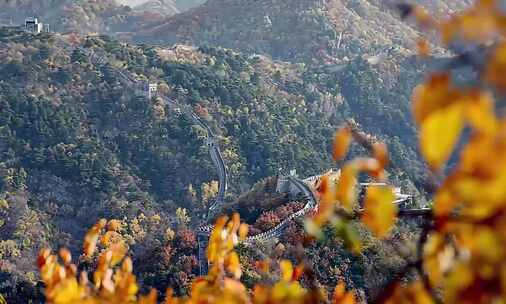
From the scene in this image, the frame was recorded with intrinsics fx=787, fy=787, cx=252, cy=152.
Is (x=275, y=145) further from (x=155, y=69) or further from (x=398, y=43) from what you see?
(x=398, y=43)

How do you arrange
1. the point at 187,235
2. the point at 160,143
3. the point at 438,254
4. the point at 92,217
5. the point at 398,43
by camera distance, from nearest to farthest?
the point at 438,254 < the point at 187,235 < the point at 92,217 < the point at 160,143 < the point at 398,43

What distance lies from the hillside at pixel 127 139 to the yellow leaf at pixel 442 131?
2754 cm

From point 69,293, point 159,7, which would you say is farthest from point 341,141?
point 159,7

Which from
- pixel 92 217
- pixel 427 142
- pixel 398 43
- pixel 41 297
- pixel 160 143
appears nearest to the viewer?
pixel 427 142

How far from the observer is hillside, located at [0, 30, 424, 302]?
1379 inches

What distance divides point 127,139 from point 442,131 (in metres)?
40.6

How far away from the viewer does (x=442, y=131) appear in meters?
1.12

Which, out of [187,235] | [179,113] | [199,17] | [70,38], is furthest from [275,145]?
[199,17]

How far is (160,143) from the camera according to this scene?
4125 centimetres

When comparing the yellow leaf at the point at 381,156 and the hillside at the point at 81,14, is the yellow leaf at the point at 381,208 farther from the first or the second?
the hillside at the point at 81,14

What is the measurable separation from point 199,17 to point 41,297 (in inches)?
2779

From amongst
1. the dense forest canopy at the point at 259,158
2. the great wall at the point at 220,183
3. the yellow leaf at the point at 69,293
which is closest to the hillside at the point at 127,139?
the dense forest canopy at the point at 259,158

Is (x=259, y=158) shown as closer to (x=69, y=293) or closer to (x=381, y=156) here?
(x=69, y=293)

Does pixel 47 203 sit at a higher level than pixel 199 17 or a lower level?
lower
